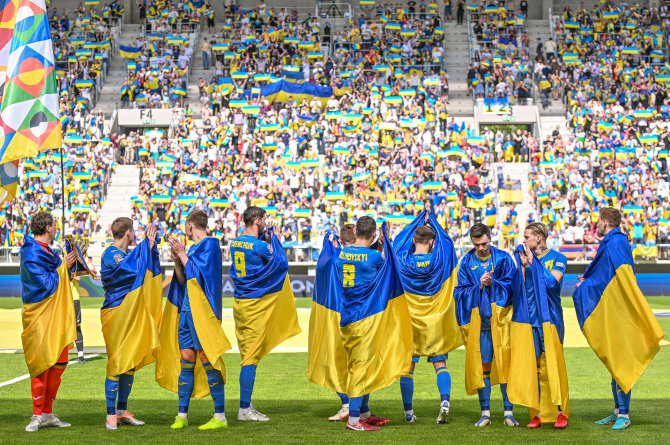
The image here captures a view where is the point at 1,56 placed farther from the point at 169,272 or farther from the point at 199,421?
the point at 169,272

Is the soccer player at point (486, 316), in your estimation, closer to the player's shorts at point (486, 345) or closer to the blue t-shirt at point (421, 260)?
the player's shorts at point (486, 345)

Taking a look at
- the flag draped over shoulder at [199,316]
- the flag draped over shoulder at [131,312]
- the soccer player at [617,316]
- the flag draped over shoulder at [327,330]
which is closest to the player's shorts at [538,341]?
the soccer player at [617,316]

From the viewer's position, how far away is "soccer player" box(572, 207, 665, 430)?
9.91m

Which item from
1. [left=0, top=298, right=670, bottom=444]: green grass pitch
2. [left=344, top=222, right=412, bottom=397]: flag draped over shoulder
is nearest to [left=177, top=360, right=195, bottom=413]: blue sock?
[left=0, top=298, right=670, bottom=444]: green grass pitch

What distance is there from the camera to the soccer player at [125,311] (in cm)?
988

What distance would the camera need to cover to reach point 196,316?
9828 millimetres

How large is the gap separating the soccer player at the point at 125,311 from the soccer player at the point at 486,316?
3.35 metres

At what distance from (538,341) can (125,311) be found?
4318 millimetres

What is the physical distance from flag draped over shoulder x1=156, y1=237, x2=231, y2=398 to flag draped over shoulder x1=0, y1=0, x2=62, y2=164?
3324 millimetres

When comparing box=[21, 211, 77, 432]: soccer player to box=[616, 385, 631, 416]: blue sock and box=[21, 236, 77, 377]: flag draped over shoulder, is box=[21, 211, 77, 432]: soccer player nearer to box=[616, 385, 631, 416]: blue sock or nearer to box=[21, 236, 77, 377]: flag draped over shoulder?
box=[21, 236, 77, 377]: flag draped over shoulder

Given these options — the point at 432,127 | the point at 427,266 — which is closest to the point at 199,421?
the point at 427,266

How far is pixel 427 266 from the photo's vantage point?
10.5m

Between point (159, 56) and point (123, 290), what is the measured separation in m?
38.9

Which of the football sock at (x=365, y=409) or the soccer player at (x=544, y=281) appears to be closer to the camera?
the soccer player at (x=544, y=281)
